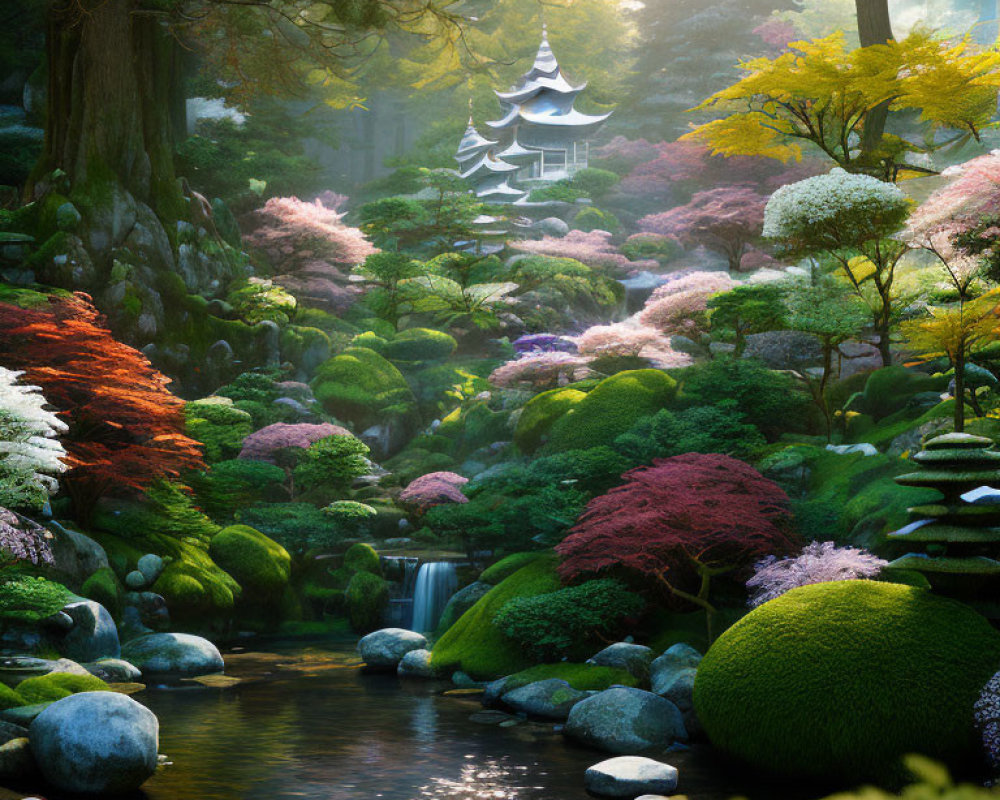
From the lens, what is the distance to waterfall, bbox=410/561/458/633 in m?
14.9

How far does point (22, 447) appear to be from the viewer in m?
8.45

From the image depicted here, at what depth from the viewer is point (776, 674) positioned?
730cm

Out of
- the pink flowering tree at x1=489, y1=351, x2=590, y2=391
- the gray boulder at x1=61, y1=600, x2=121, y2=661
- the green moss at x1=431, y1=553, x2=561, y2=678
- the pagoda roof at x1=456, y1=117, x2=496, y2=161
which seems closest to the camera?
the gray boulder at x1=61, y1=600, x2=121, y2=661

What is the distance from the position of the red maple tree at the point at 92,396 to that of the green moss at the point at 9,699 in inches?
149

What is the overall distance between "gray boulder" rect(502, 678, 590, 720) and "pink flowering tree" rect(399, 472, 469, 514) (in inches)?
229

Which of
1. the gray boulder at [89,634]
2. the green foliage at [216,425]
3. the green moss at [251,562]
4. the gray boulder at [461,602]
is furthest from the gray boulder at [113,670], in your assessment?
the green foliage at [216,425]

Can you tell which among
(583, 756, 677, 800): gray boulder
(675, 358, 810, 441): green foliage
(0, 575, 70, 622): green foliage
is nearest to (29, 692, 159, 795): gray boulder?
(0, 575, 70, 622): green foliage

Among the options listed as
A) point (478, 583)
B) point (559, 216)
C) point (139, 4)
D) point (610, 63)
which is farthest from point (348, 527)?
point (610, 63)

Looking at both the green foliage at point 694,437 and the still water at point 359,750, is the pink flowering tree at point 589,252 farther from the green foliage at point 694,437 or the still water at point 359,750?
the still water at point 359,750

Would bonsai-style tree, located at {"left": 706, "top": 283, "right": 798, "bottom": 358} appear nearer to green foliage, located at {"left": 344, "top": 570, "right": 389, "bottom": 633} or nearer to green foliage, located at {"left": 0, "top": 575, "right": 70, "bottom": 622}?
green foliage, located at {"left": 344, "top": 570, "right": 389, "bottom": 633}

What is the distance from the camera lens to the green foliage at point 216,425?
16.8m

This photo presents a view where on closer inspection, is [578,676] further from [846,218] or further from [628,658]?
[846,218]

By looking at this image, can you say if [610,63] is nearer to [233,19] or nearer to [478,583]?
[233,19]

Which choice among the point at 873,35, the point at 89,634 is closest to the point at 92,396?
the point at 89,634
